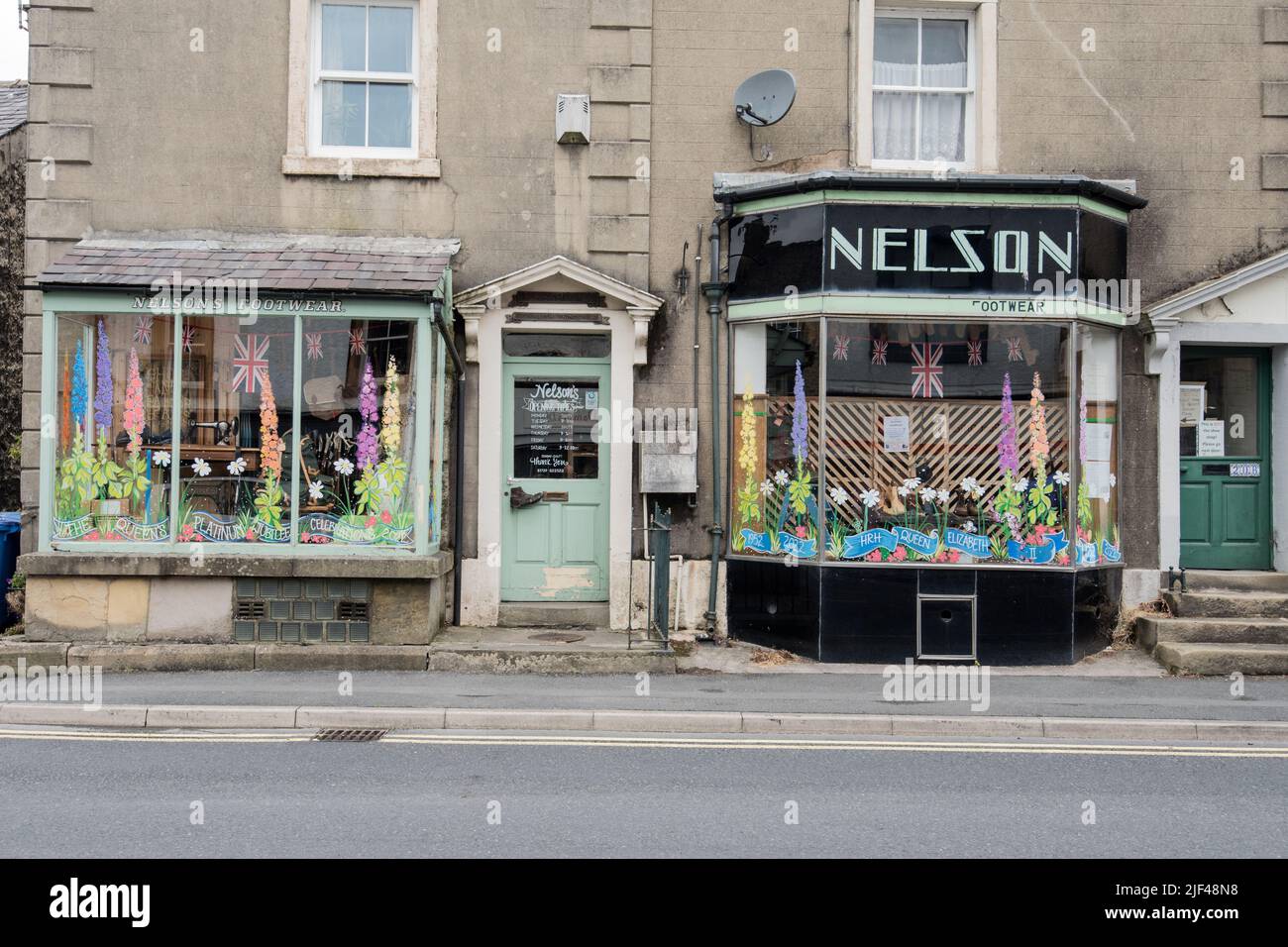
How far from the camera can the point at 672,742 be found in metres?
7.62

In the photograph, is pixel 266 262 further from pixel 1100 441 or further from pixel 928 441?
pixel 1100 441

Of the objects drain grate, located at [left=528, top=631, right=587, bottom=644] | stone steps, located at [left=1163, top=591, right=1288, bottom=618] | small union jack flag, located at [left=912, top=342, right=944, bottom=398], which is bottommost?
drain grate, located at [left=528, top=631, right=587, bottom=644]

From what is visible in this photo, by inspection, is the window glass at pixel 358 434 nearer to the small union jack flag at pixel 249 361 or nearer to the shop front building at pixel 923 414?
the small union jack flag at pixel 249 361

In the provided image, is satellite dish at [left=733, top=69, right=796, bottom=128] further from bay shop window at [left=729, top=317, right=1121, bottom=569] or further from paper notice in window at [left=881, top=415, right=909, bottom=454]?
paper notice in window at [left=881, top=415, right=909, bottom=454]

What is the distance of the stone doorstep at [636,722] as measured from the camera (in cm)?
798

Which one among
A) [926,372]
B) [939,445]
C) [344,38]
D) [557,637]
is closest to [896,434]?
[939,445]

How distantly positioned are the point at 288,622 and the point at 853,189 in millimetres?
6623

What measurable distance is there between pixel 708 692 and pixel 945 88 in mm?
6689

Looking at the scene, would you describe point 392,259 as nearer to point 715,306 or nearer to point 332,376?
point 332,376

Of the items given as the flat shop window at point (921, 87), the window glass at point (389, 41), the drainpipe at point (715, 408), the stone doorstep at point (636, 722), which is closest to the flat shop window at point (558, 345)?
the drainpipe at point (715, 408)

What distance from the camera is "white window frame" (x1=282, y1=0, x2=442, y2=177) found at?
10.9 m

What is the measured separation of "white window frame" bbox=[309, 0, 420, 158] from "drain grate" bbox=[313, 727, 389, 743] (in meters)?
5.99

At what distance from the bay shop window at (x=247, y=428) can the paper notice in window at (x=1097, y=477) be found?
254 inches

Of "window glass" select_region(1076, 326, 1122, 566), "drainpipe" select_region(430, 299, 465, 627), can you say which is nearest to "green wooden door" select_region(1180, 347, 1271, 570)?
"window glass" select_region(1076, 326, 1122, 566)
